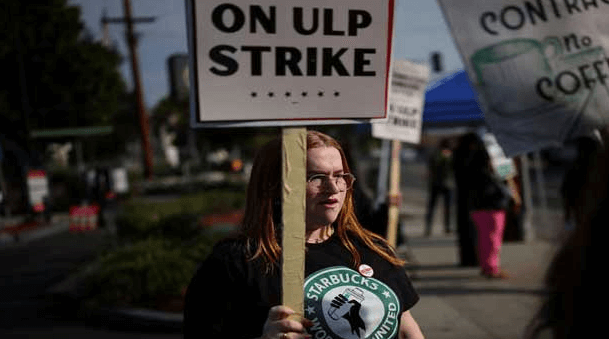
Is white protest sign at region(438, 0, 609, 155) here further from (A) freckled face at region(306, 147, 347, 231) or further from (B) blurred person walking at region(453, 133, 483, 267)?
(B) blurred person walking at region(453, 133, 483, 267)

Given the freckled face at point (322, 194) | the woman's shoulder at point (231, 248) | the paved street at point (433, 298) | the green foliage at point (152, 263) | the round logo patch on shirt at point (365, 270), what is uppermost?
the freckled face at point (322, 194)

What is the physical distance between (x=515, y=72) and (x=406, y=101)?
140 inches

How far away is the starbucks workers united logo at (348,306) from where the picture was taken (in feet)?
7.11

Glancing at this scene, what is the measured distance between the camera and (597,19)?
3.18m

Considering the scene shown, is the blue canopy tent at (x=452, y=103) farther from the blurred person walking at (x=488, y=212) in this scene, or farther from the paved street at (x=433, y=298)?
the paved street at (x=433, y=298)

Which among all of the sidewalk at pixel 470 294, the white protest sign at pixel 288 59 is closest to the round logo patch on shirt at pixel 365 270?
the white protest sign at pixel 288 59

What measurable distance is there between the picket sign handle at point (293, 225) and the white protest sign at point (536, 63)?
158 centimetres

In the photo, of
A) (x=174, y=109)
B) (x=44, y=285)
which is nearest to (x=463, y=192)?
(x=44, y=285)

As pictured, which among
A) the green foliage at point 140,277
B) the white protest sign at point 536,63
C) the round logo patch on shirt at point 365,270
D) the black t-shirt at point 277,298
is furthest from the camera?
the green foliage at point 140,277

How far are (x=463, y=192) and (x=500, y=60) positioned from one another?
6.19m

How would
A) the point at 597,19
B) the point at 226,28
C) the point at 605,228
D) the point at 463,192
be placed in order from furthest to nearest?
the point at 463,192 → the point at 597,19 → the point at 226,28 → the point at 605,228

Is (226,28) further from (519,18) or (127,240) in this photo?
(127,240)

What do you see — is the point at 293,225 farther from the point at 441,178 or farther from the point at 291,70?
the point at 441,178

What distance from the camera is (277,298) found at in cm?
216
